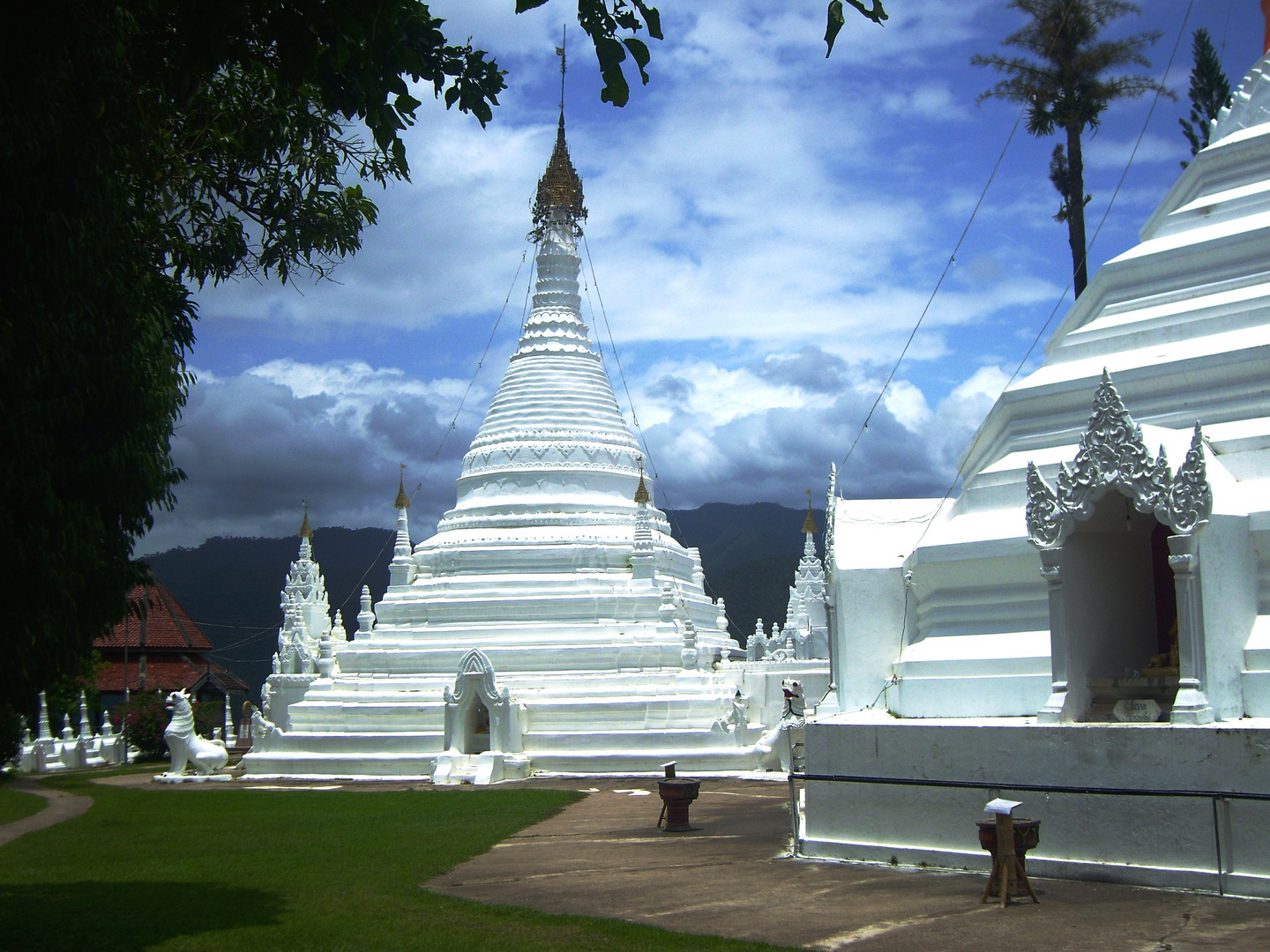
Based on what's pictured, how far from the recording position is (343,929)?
33.8 feet

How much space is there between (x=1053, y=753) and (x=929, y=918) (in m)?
2.49

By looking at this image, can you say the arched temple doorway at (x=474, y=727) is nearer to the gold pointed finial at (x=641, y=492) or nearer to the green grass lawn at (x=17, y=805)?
the gold pointed finial at (x=641, y=492)

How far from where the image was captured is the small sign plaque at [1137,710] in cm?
1181

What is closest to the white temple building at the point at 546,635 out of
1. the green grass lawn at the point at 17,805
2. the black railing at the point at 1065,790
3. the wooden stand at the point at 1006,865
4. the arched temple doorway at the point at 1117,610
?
the green grass lawn at the point at 17,805

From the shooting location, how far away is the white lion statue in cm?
3080

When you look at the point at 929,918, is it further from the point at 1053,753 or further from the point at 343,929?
the point at 343,929

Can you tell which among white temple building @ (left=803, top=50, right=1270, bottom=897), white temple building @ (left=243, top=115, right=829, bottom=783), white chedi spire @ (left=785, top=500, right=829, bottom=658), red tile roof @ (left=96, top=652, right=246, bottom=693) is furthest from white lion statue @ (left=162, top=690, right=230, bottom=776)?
red tile roof @ (left=96, top=652, right=246, bottom=693)

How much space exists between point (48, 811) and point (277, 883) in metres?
13.1

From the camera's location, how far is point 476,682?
30.6 m

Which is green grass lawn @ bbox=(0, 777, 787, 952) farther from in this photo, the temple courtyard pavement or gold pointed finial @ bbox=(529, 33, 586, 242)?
gold pointed finial @ bbox=(529, 33, 586, 242)

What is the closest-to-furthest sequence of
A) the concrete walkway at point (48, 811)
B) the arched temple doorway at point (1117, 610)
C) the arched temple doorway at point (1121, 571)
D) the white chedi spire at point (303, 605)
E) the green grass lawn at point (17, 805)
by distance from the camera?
the arched temple doorway at point (1121, 571)
the arched temple doorway at point (1117, 610)
the concrete walkway at point (48, 811)
the green grass lawn at point (17, 805)
the white chedi spire at point (303, 605)

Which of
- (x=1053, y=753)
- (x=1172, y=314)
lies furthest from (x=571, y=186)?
(x=1053, y=753)

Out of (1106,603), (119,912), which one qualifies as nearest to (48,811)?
(119,912)

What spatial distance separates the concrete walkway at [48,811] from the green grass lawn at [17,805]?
0.17m
